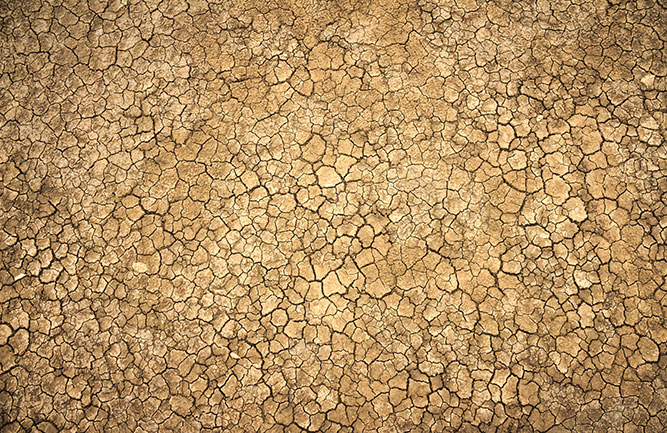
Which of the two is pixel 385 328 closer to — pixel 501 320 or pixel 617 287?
pixel 501 320

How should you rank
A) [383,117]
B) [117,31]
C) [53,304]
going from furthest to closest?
[117,31]
[383,117]
[53,304]

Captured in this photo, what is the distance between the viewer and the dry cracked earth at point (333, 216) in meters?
2.34

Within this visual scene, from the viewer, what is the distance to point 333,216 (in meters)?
2.59

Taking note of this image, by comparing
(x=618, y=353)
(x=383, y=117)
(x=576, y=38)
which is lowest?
(x=618, y=353)

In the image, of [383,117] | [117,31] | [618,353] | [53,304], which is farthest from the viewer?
[117,31]

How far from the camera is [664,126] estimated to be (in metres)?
2.61

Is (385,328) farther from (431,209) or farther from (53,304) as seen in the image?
(53,304)

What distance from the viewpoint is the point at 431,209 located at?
258cm

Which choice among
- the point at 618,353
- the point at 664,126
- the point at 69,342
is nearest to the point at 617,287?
the point at 618,353

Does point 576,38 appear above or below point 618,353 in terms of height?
above

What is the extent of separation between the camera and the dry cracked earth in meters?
2.34

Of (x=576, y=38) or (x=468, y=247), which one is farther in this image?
(x=576, y=38)

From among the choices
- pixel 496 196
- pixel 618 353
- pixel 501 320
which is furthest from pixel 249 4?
pixel 618 353

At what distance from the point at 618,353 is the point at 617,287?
34cm
